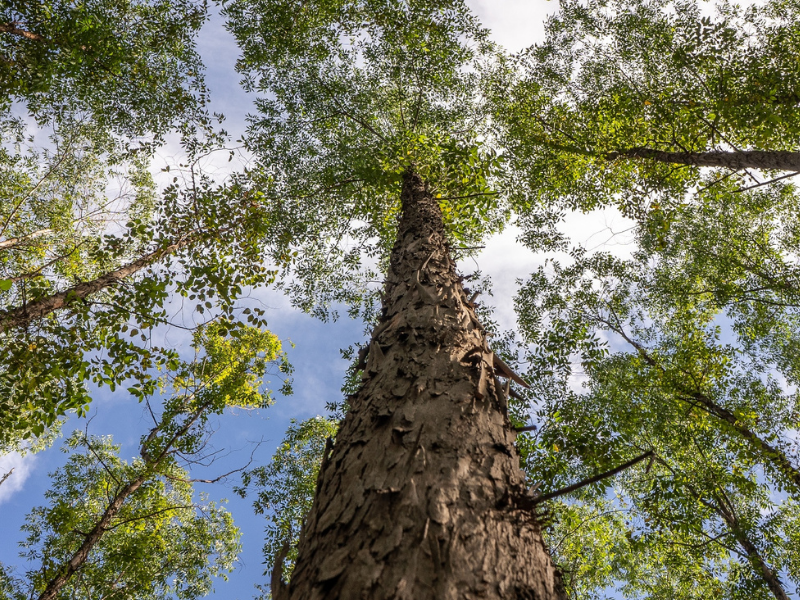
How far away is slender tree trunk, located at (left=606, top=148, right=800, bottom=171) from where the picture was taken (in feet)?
20.1

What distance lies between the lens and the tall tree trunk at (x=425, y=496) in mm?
1184

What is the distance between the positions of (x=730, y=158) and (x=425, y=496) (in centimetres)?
835

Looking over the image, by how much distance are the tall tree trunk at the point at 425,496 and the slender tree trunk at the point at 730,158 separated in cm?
685

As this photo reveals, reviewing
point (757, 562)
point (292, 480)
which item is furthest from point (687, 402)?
point (292, 480)

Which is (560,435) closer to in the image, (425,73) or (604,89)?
(425,73)

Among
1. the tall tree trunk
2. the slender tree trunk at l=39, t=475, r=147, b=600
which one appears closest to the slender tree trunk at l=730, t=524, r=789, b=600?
the tall tree trunk

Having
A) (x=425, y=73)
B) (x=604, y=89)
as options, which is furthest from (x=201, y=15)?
(x=604, y=89)

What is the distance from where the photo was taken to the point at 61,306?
18.6ft

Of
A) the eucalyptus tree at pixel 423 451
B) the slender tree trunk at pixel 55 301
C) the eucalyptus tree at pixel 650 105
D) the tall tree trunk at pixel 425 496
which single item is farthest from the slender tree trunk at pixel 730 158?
the slender tree trunk at pixel 55 301

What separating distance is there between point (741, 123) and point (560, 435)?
529cm

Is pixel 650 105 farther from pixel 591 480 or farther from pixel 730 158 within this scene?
pixel 591 480

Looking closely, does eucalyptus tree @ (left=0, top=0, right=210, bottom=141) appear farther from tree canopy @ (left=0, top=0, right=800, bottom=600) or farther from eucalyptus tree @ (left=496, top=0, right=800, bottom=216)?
eucalyptus tree @ (left=496, top=0, right=800, bottom=216)

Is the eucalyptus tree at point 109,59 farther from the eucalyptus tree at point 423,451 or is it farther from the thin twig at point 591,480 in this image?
the thin twig at point 591,480

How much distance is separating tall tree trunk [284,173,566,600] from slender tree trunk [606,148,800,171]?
6.85 metres
